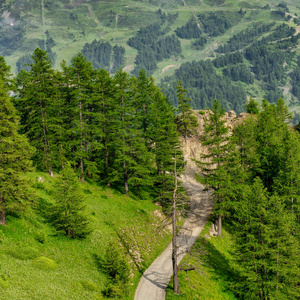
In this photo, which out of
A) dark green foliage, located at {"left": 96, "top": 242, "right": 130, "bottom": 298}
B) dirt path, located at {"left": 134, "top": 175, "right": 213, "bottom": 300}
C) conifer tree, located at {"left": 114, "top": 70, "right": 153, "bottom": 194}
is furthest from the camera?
conifer tree, located at {"left": 114, "top": 70, "right": 153, "bottom": 194}

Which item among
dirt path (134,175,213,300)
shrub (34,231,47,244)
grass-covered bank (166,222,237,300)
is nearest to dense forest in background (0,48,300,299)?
grass-covered bank (166,222,237,300)

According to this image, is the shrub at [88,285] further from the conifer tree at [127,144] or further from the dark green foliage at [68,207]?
the conifer tree at [127,144]

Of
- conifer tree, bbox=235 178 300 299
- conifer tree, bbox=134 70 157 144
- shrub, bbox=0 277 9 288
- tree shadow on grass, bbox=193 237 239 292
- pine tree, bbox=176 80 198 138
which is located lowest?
tree shadow on grass, bbox=193 237 239 292

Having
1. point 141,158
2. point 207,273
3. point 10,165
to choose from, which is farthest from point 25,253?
point 141,158

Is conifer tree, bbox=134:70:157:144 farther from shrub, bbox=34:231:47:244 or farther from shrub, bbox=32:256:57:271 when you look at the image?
shrub, bbox=32:256:57:271

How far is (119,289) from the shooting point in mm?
21859

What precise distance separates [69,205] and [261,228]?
1961 centimetres

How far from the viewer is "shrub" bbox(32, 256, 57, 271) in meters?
21.0

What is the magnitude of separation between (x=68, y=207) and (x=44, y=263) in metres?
5.41

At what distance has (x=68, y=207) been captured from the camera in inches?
997

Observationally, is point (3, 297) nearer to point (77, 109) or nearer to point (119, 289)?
point (119, 289)

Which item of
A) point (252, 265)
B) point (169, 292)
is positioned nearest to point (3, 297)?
point (169, 292)

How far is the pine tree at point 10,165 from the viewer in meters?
22.2

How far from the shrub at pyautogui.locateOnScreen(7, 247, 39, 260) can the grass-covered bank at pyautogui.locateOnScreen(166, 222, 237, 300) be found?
12.6m
